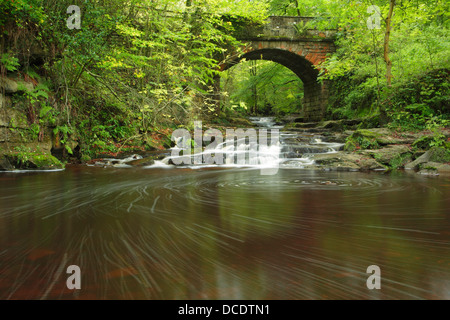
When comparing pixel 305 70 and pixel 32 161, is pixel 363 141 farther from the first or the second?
pixel 305 70

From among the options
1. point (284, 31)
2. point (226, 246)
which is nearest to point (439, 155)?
point (226, 246)

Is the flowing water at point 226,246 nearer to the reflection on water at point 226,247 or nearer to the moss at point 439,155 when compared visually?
the reflection on water at point 226,247

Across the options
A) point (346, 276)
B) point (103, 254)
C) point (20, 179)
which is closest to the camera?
point (346, 276)

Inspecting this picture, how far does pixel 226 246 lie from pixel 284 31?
51.8ft

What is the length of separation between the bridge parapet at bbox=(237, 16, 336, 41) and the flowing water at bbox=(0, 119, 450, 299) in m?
13.5

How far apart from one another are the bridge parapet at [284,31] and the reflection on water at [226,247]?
535 inches

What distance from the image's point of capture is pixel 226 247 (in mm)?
1461

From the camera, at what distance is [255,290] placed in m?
0.96

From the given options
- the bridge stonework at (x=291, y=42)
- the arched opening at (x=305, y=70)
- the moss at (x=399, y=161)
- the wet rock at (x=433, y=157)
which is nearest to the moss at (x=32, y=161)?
the moss at (x=399, y=161)

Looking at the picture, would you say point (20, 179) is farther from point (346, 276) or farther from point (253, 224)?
point (346, 276)

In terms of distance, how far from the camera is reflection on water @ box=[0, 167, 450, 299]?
97 centimetres

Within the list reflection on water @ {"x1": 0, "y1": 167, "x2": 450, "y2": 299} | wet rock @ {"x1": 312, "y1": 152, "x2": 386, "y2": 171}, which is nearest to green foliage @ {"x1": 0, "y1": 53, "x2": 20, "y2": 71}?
reflection on water @ {"x1": 0, "y1": 167, "x2": 450, "y2": 299}
